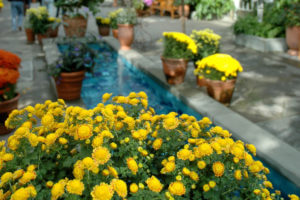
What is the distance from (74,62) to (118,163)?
9.59 ft

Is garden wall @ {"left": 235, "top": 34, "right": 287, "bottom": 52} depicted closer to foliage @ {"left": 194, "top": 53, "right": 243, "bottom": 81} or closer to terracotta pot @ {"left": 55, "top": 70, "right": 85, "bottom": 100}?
foliage @ {"left": 194, "top": 53, "right": 243, "bottom": 81}

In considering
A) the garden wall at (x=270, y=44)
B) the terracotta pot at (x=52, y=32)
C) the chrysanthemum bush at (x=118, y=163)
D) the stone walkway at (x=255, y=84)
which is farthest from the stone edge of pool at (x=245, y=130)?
the terracotta pot at (x=52, y=32)

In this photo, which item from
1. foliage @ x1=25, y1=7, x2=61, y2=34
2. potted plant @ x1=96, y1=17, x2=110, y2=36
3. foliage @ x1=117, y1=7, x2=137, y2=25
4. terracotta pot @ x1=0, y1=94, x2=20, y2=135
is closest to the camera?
terracotta pot @ x1=0, y1=94, x2=20, y2=135

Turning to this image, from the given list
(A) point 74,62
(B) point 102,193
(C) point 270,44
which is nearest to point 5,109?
(A) point 74,62

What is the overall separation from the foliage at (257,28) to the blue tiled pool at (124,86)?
327 centimetres

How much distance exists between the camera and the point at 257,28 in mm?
7500

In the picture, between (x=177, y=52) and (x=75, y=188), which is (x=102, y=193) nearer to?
(x=75, y=188)

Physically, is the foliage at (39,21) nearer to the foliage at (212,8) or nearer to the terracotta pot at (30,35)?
the terracotta pot at (30,35)

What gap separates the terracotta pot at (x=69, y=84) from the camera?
4.19 metres

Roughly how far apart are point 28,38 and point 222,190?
8487 mm

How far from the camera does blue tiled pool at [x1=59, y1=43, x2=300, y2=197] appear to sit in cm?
447

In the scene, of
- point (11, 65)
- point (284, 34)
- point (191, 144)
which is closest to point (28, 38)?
point (11, 65)

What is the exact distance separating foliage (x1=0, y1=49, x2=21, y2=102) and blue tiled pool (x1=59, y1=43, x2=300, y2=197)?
48.0 inches

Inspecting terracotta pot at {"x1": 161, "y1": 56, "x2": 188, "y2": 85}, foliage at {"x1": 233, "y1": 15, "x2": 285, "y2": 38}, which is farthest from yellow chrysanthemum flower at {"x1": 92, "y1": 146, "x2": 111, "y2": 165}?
foliage at {"x1": 233, "y1": 15, "x2": 285, "y2": 38}
